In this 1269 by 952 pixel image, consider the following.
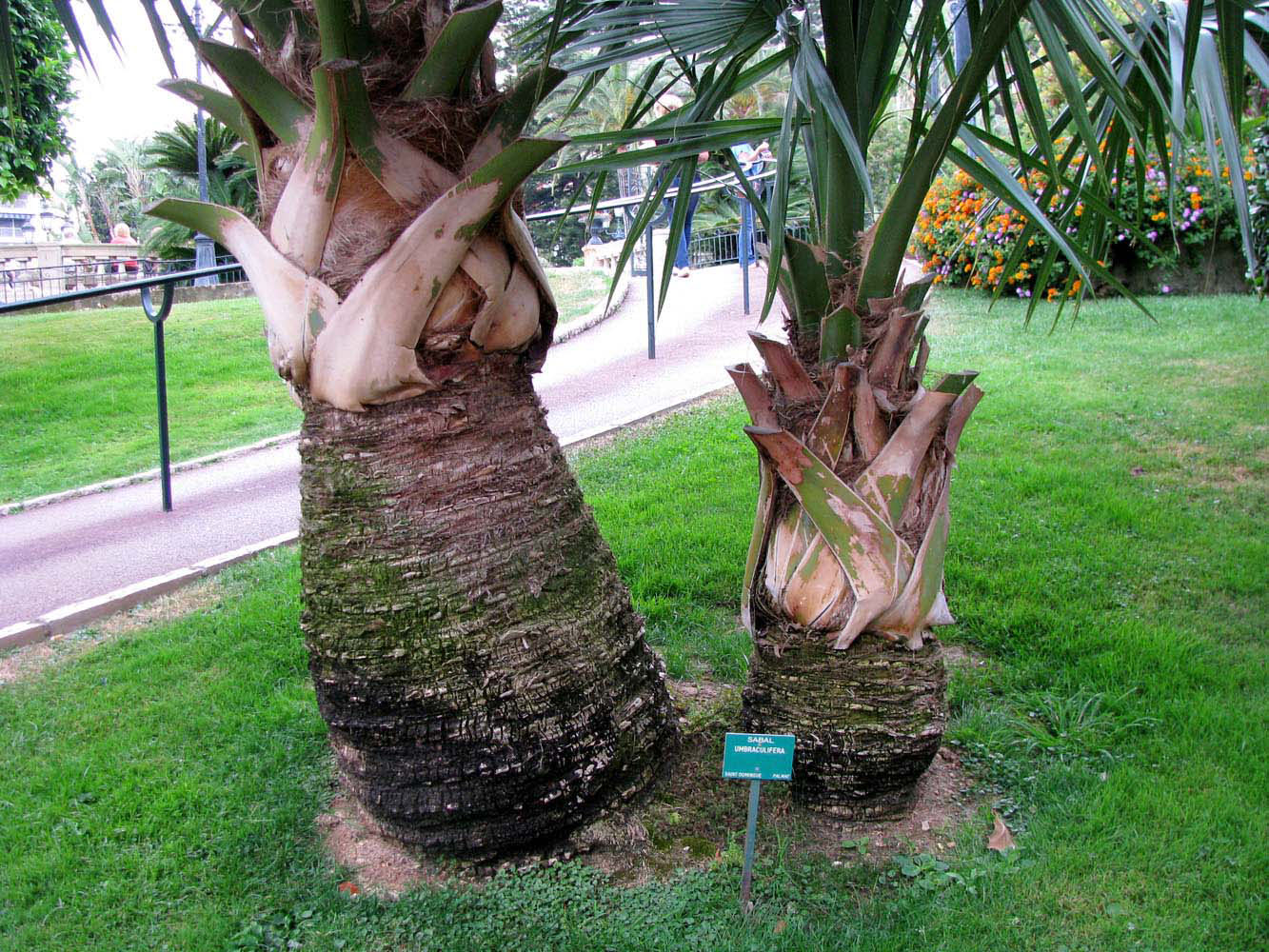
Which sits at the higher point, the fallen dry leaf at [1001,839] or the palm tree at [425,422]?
the palm tree at [425,422]

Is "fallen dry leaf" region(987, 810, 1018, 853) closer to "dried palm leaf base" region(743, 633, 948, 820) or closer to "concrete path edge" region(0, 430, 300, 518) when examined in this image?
"dried palm leaf base" region(743, 633, 948, 820)

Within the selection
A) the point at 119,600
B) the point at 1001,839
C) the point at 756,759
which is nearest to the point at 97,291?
the point at 119,600

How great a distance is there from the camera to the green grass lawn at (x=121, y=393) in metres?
8.47

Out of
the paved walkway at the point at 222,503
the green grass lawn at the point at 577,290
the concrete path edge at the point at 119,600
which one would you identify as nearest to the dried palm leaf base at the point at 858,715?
the concrete path edge at the point at 119,600

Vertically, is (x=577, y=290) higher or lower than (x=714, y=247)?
lower

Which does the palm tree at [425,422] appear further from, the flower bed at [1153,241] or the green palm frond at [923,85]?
the flower bed at [1153,241]

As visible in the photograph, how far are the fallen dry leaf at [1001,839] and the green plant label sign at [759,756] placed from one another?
29.9 inches

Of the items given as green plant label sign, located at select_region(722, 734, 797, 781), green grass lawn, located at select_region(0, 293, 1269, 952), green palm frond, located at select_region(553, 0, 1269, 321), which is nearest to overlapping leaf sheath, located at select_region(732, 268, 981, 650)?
green palm frond, located at select_region(553, 0, 1269, 321)

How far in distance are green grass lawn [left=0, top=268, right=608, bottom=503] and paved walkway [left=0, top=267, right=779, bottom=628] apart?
3.08 feet

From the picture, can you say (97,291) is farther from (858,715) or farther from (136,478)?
(858,715)

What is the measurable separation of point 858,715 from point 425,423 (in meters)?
1.46

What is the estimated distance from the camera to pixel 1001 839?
2764 mm

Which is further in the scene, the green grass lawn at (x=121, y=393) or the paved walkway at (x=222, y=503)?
the green grass lawn at (x=121, y=393)

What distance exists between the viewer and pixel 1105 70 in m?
2.13
